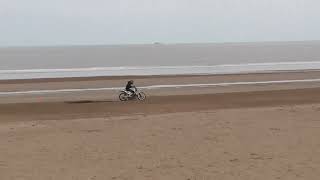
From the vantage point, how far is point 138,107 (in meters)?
15.8

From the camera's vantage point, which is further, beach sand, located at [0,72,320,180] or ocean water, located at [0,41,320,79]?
ocean water, located at [0,41,320,79]

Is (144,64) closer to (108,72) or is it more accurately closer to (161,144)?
(108,72)

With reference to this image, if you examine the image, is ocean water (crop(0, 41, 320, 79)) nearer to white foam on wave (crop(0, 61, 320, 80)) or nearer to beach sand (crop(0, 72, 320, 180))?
white foam on wave (crop(0, 61, 320, 80))

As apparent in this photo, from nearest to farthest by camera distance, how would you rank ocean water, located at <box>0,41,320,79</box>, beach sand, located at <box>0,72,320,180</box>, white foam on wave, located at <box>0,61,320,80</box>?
beach sand, located at <box>0,72,320,180</box> → white foam on wave, located at <box>0,61,320,80</box> → ocean water, located at <box>0,41,320,79</box>

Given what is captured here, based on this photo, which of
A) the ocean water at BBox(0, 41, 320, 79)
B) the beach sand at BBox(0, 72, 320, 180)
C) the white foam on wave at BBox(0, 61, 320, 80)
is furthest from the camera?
the ocean water at BBox(0, 41, 320, 79)

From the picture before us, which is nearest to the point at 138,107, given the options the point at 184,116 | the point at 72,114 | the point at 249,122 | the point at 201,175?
the point at 72,114

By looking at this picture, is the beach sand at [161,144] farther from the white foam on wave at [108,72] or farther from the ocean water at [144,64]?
the ocean water at [144,64]

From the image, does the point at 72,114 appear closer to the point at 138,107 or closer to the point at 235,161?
the point at 138,107

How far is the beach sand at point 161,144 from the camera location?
7.38 meters

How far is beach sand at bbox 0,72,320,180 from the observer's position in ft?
24.2

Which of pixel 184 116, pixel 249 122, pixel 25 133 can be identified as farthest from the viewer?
pixel 184 116

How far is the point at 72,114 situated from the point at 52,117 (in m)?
0.69

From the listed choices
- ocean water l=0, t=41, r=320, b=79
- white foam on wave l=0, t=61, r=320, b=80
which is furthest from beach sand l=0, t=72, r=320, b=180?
ocean water l=0, t=41, r=320, b=79

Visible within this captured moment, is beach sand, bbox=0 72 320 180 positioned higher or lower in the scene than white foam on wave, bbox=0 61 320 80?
lower
